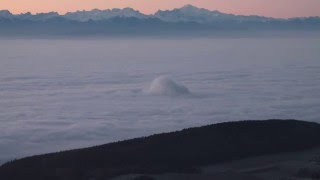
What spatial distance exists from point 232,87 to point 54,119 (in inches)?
479

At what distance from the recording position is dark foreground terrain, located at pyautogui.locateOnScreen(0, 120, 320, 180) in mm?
11133

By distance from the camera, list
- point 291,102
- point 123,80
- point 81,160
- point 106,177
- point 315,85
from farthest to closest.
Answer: point 123,80 < point 315,85 < point 291,102 < point 81,160 < point 106,177

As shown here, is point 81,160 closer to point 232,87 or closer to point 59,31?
A: point 232,87

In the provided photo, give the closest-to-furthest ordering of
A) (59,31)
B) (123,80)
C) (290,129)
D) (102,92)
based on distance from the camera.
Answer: (290,129) → (102,92) → (123,80) → (59,31)

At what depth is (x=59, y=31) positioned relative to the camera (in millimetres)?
181250

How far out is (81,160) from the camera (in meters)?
11.7

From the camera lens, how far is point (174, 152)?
12656 mm

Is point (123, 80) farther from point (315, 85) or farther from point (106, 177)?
point (106, 177)

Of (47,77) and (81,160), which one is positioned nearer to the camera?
(81,160)

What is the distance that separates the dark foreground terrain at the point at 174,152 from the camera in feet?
36.5

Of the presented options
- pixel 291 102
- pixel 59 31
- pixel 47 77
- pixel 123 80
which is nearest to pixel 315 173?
pixel 291 102

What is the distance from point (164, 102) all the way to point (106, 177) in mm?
15533

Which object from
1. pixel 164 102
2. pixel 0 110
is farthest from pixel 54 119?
pixel 164 102

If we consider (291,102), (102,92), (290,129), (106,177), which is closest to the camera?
(106,177)
